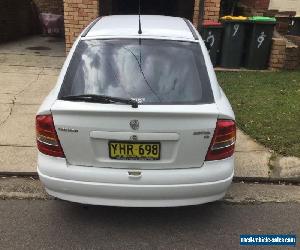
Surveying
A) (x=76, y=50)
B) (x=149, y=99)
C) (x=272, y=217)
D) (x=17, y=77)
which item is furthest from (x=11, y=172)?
(x=17, y=77)

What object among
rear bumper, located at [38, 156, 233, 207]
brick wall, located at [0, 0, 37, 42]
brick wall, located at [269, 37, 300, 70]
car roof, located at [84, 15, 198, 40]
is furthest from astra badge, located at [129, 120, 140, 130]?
brick wall, located at [0, 0, 37, 42]

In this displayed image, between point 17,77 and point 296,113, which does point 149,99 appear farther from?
point 17,77

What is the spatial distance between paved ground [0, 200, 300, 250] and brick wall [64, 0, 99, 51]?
19.7ft

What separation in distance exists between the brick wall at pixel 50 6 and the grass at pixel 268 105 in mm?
8445

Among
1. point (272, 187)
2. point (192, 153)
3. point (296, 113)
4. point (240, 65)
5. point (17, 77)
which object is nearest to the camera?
point (192, 153)

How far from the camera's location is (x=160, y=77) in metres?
3.34

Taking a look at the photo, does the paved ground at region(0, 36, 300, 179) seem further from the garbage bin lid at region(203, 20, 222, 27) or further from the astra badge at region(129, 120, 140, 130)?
the garbage bin lid at region(203, 20, 222, 27)

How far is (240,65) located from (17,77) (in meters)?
4.85

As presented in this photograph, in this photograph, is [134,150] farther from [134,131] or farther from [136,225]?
[136,225]

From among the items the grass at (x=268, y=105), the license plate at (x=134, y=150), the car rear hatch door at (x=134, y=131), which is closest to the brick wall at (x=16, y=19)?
the grass at (x=268, y=105)

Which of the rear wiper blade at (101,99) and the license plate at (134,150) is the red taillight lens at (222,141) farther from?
the rear wiper blade at (101,99)

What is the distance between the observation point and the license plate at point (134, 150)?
3.02 metres

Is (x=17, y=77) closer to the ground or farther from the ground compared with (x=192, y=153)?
closer to the ground

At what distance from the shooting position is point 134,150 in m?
3.03
